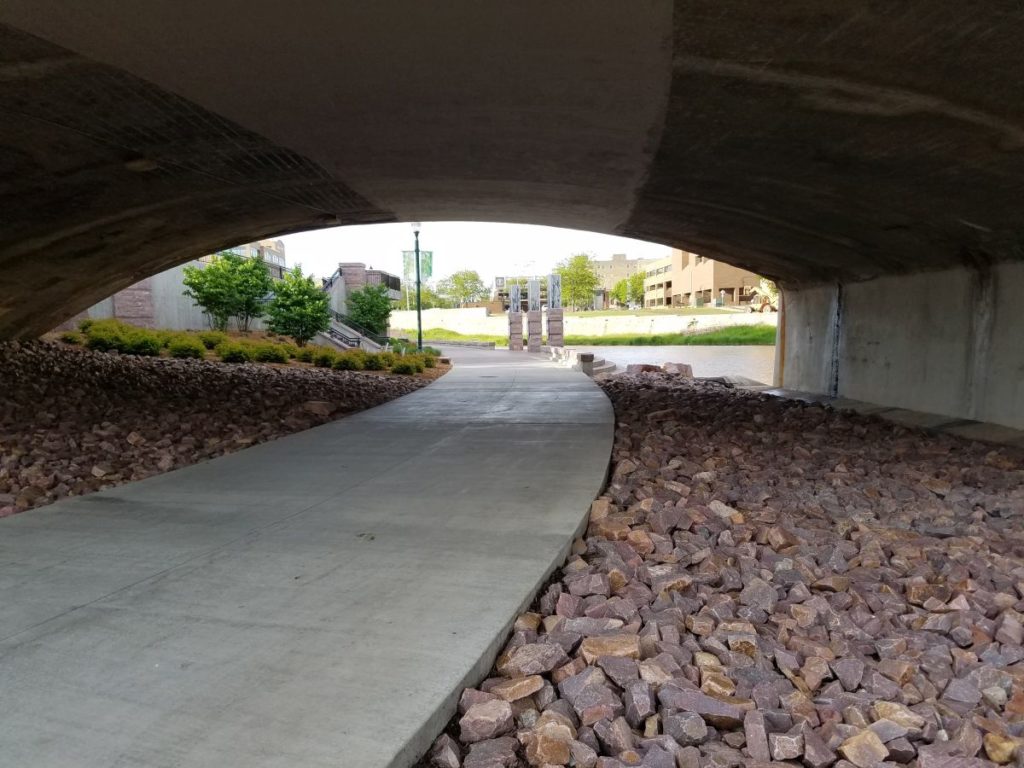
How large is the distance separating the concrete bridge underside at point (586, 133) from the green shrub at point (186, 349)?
5.59 metres

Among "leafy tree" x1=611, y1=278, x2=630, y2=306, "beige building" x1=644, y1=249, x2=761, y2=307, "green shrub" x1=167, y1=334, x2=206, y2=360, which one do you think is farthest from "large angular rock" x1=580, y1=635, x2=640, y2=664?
"leafy tree" x1=611, y1=278, x2=630, y2=306

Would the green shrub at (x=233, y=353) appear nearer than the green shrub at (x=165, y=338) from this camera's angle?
Yes

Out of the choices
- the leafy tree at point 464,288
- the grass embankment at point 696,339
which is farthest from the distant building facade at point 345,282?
the leafy tree at point 464,288

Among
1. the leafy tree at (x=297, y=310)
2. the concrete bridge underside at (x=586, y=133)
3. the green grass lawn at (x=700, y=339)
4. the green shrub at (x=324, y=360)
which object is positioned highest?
the concrete bridge underside at (x=586, y=133)

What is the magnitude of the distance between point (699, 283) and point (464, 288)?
4953 centimetres

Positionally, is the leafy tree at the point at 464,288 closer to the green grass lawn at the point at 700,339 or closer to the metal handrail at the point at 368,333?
the green grass lawn at the point at 700,339

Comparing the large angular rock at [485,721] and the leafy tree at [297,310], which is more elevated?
the leafy tree at [297,310]

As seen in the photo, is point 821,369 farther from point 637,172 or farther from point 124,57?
point 124,57

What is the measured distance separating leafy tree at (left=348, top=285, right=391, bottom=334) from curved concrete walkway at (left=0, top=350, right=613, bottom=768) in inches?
1058

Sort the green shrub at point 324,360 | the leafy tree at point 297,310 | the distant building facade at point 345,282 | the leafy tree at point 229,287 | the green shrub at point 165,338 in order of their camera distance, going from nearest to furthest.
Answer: the green shrub at point 165,338 → the green shrub at point 324,360 → the leafy tree at point 229,287 → the leafy tree at point 297,310 → the distant building facade at point 345,282

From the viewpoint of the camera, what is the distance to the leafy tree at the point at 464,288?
415 ft

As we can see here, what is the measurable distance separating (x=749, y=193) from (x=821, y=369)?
704cm

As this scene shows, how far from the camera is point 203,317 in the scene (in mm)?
25219

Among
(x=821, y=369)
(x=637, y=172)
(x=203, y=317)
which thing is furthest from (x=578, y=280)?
(x=637, y=172)
